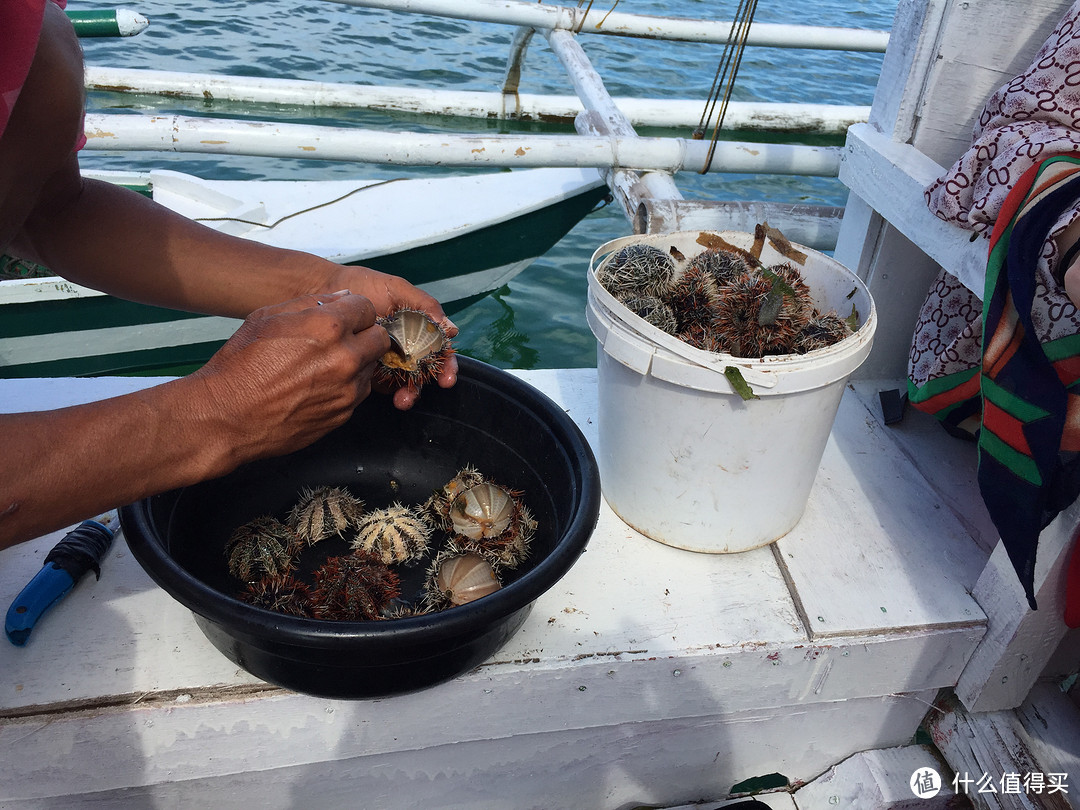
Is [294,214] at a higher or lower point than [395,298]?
lower

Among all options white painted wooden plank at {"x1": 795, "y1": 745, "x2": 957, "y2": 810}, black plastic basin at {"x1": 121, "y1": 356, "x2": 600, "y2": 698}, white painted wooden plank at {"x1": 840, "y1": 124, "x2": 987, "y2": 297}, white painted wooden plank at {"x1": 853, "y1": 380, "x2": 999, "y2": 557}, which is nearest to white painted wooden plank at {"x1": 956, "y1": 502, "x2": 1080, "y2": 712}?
white painted wooden plank at {"x1": 853, "y1": 380, "x2": 999, "y2": 557}

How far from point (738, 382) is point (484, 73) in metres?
8.35

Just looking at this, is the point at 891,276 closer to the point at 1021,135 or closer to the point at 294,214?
the point at 1021,135

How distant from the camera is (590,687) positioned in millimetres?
1779

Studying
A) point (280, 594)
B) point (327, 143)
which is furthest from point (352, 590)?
point (327, 143)

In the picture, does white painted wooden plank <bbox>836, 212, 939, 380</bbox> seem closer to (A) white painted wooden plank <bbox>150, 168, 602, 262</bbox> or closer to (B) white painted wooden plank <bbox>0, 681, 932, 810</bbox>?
(B) white painted wooden plank <bbox>0, 681, 932, 810</bbox>

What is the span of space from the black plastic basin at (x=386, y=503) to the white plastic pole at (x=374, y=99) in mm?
4019

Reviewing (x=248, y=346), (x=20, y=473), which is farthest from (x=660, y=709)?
(x=20, y=473)

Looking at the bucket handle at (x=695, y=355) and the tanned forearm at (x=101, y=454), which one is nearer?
the tanned forearm at (x=101, y=454)

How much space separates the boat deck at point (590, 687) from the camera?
5.38 ft

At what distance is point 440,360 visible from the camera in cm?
192

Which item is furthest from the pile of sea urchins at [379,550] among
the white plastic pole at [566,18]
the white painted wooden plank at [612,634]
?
the white plastic pole at [566,18]

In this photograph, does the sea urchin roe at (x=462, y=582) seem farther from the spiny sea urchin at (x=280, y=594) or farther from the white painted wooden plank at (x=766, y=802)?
the white painted wooden plank at (x=766, y=802)

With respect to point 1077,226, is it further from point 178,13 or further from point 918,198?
point 178,13
